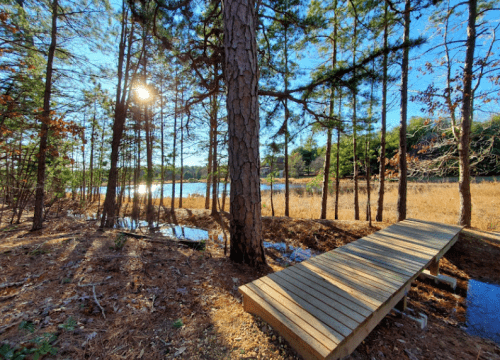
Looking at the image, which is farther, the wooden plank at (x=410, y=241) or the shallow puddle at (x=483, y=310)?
the wooden plank at (x=410, y=241)

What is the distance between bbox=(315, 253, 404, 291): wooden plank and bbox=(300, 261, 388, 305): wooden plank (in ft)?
0.62

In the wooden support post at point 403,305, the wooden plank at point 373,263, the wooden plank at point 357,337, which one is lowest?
the wooden support post at point 403,305

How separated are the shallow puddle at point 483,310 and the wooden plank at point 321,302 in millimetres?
2237

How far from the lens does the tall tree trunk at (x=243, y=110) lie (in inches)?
113

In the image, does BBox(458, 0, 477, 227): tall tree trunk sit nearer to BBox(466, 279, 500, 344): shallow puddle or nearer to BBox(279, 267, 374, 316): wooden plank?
BBox(466, 279, 500, 344): shallow puddle

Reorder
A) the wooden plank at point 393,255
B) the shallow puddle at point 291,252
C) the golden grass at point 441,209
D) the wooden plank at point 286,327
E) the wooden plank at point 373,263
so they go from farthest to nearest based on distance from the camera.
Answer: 1. the golden grass at point 441,209
2. the shallow puddle at point 291,252
3. the wooden plank at point 393,255
4. the wooden plank at point 373,263
5. the wooden plank at point 286,327

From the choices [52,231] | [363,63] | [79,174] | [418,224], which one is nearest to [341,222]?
[418,224]

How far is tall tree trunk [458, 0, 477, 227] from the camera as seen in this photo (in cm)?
474

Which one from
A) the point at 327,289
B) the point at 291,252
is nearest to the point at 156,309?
the point at 327,289

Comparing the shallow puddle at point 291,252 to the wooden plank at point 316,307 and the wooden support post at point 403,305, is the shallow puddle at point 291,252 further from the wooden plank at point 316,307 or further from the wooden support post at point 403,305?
the wooden plank at point 316,307

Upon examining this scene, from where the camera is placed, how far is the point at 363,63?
331 cm

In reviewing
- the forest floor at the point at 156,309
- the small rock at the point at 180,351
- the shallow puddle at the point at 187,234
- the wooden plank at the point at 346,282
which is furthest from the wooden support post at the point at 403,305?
the shallow puddle at the point at 187,234

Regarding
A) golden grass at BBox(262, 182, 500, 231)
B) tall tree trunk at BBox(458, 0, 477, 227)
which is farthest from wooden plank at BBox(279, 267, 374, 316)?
golden grass at BBox(262, 182, 500, 231)

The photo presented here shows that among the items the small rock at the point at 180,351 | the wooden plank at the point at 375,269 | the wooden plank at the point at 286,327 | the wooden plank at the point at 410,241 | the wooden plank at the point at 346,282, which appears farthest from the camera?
the wooden plank at the point at 410,241
